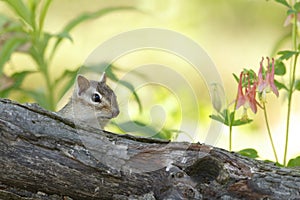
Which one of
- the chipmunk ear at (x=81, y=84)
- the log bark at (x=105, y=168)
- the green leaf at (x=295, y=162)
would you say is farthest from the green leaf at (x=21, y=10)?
the green leaf at (x=295, y=162)

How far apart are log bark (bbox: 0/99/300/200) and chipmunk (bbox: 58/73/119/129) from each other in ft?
1.99

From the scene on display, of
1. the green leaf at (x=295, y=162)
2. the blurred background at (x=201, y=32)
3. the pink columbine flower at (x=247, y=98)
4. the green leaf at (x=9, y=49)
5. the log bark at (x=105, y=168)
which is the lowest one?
the log bark at (x=105, y=168)

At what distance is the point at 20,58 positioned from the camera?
3658 mm

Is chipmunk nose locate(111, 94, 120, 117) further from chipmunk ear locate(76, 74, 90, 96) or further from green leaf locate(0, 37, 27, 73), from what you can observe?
green leaf locate(0, 37, 27, 73)

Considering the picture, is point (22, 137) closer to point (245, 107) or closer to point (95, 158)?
point (95, 158)

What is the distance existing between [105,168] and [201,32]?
264 cm

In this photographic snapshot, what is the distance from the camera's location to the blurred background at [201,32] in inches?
147

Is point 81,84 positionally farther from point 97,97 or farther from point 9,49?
point 9,49

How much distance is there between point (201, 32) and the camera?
4.16m

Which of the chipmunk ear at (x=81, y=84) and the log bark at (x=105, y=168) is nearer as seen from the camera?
the log bark at (x=105, y=168)

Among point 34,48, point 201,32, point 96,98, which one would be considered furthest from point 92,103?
point 201,32

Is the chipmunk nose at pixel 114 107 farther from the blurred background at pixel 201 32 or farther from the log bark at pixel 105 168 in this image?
the blurred background at pixel 201 32

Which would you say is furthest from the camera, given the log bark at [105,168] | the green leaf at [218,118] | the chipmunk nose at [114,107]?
the chipmunk nose at [114,107]

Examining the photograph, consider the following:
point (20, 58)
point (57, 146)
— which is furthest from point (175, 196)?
point (20, 58)
